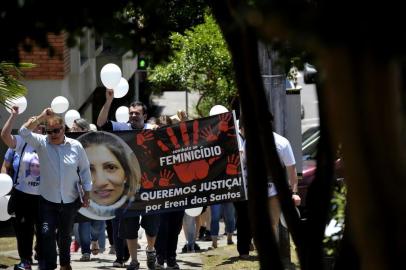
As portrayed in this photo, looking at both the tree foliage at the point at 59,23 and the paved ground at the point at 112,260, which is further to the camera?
the paved ground at the point at 112,260

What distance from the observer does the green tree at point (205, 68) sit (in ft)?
60.6

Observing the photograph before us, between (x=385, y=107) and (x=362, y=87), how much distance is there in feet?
0.29

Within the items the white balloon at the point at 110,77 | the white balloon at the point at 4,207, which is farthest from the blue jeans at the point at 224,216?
the white balloon at the point at 4,207

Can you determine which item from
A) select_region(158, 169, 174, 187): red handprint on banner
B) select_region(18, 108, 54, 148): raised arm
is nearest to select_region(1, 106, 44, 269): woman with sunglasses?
select_region(18, 108, 54, 148): raised arm

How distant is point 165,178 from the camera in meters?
12.5

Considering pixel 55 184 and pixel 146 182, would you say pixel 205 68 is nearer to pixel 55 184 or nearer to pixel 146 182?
pixel 146 182

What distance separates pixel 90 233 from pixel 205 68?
687cm

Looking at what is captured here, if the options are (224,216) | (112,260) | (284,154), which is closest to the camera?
(284,154)

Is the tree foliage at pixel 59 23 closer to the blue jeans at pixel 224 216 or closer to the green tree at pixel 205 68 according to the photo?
the blue jeans at pixel 224 216

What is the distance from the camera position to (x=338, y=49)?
3.02 meters

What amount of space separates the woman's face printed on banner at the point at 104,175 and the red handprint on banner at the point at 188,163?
0.69 meters

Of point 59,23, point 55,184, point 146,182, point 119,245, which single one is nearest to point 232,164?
point 146,182

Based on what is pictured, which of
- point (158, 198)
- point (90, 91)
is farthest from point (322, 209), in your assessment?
point (90, 91)

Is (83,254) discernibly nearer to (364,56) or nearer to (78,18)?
(78,18)
